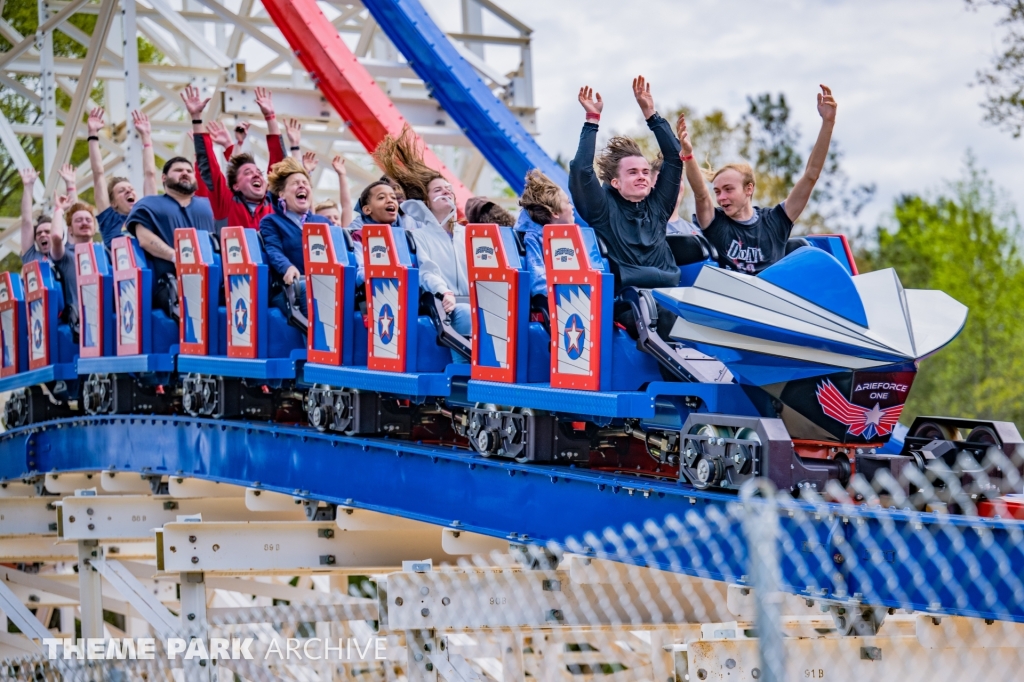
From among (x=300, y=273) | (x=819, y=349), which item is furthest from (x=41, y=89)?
(x=819, y=349)

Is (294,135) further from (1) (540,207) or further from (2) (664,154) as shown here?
(2) (664,154)

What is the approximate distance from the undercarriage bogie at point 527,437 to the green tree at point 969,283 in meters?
22.8

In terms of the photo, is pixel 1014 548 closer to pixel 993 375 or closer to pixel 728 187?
pixel 728 187

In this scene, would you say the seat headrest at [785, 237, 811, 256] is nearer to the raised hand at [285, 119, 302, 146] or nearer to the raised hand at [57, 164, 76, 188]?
the raised hand at [285, 119, 302, 146]

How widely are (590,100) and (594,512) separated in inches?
59.2

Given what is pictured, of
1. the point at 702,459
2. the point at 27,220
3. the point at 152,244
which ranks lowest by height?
the point at 702,459

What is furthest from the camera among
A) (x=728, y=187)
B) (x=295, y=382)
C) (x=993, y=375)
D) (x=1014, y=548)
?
(x=993, y=375)

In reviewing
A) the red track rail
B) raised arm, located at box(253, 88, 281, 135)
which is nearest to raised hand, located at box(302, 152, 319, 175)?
raised arm, located at box(253, 88, 281, 135)

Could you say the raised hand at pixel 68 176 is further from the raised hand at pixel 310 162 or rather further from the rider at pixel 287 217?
the rider at pixel 287 217

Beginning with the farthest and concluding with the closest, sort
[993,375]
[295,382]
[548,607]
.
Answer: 1. [993,375]
2. [295,382]
3. [548,607]

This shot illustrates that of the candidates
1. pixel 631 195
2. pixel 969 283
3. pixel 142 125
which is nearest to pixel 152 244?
pixel 142 125

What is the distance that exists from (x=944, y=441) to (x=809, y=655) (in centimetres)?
84

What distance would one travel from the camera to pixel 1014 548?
11.6 feet

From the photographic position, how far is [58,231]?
29.1 feet
